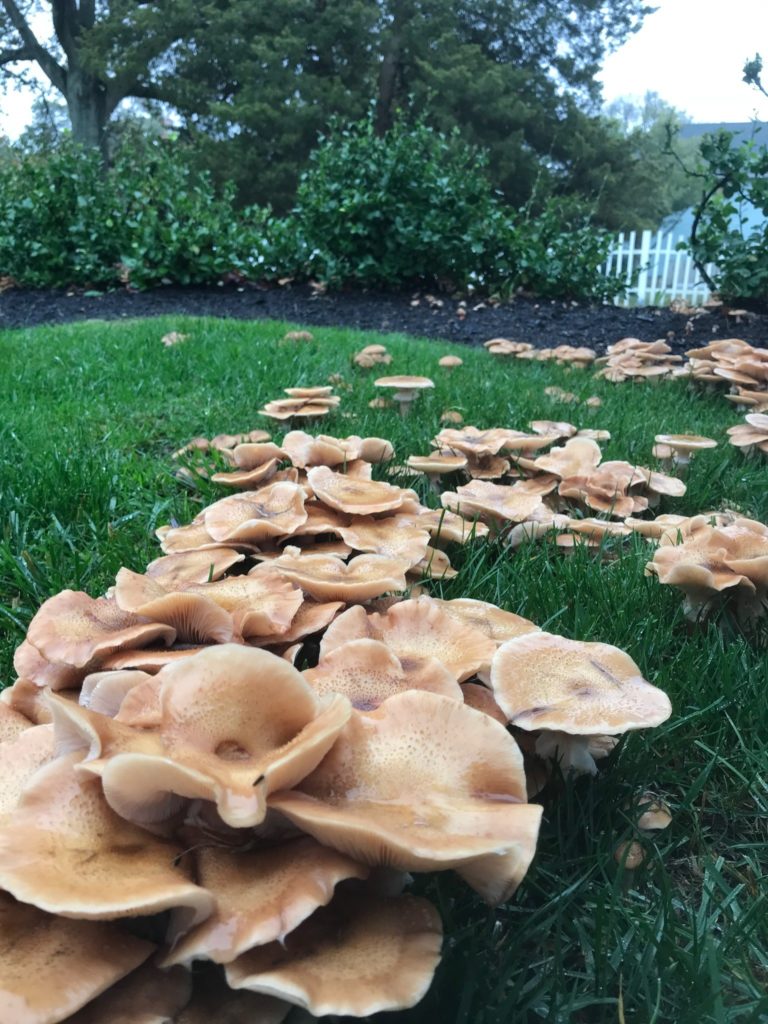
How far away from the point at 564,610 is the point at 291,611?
93cm

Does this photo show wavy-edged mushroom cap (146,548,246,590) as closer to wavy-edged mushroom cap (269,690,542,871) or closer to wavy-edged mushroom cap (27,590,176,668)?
wavy-edged mushroom cap (27,590,176,668)

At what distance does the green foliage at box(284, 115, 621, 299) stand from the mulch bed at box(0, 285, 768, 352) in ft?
1.42

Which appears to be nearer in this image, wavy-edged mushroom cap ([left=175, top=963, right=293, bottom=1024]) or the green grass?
wavy-edged mushroom cap ([left=175, top=963, right=293, bottom=1024])

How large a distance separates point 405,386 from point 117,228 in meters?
7.96

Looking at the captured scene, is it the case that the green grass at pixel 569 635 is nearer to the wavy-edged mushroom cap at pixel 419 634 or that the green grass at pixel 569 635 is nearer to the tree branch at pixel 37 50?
the wavy-edged mushroom cap at pixel 419 634

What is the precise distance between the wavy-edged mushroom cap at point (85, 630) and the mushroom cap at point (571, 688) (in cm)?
76

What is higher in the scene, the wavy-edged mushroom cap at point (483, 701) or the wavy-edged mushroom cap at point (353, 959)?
the wavy-edged mushroom cap at point (353, 959)

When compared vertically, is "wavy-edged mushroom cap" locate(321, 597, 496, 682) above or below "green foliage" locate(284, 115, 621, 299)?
below

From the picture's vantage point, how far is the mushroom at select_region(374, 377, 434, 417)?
14.3 feet

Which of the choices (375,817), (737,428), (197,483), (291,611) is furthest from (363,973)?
(737,428)

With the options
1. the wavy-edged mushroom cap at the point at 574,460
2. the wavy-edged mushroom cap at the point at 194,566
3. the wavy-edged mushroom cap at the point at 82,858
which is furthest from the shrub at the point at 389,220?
the wavy-edged mushroom cap at the point at 82,858

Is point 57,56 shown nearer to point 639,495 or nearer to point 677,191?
point 677,191

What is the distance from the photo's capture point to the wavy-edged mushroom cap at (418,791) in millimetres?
1074

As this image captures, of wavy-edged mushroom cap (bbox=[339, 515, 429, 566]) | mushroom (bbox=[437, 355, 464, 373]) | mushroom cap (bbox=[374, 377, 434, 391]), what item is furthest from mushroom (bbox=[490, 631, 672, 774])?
mushroom (bbox=[437, 355, 464, 373])
